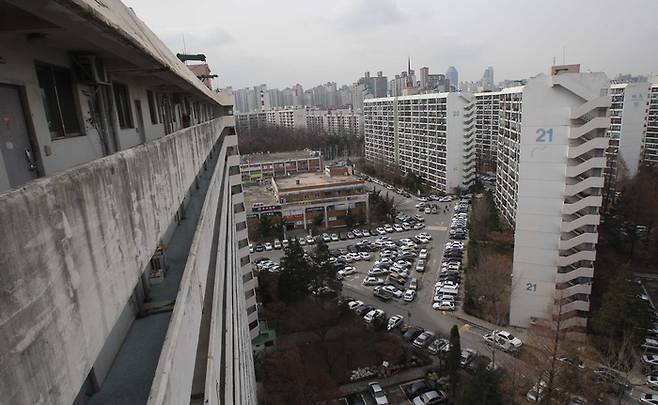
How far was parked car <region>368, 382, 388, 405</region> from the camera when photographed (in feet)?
32.4

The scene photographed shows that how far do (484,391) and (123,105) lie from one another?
833cm

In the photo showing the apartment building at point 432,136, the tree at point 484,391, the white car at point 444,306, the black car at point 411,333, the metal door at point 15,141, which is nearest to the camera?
the metal door at point 15,141

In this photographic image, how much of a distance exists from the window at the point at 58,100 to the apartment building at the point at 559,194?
11.3 m

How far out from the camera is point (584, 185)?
430 inches

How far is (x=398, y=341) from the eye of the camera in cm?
1153

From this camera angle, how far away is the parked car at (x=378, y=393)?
988cm

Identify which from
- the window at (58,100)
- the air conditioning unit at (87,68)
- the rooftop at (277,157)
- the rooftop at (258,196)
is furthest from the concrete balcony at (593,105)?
the rooftop at (277,157)

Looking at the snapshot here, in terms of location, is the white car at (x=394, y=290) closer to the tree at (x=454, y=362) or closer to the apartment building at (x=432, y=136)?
the tree at (x=454, y=362)

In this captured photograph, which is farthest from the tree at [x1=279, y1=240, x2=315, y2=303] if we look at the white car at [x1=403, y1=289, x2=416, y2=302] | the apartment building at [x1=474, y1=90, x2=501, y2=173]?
the apartment building at [x1=474, y1=90, x2=501, y2=173]

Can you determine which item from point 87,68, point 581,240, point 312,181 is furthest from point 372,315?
point 87,68

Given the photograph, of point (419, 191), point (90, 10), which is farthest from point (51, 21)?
point (419, 191)

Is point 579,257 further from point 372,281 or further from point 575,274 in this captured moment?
point 372,281

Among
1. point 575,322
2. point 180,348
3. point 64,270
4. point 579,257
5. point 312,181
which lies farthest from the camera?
point 312,181

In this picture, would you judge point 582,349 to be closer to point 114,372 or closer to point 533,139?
point 533,139
